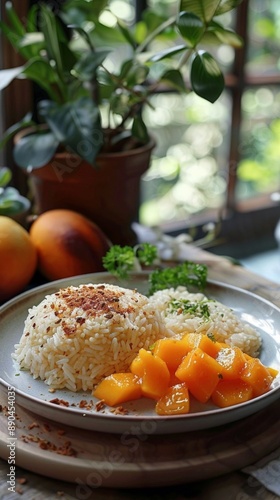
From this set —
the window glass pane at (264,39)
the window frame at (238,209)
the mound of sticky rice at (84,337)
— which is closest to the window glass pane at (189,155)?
the window frame at (238,209)

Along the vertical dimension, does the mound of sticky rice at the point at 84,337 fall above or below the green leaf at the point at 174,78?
below

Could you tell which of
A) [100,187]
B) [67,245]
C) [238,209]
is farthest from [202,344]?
[238,209]

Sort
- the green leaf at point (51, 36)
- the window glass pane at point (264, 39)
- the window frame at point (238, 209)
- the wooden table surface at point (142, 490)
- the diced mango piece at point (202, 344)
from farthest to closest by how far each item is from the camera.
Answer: the window glass pane at point (264, 39), the window frame at point (238, 209), the green leaf at point (51, 36), the diced mango piece at point (202, 344), the wooden table surface at point (142, 490)

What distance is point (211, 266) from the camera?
1.44 metres

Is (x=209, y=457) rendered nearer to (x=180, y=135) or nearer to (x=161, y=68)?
(x=161, y=68)

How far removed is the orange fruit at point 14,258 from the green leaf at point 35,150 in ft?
0.45

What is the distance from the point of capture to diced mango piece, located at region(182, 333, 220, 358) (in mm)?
938

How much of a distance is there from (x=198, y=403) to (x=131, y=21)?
1091mm

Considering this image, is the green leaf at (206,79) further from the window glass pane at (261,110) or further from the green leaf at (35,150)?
the window glass pane at (261,110)

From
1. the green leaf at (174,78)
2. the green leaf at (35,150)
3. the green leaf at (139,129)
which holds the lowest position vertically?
the green leaf at (35,150)

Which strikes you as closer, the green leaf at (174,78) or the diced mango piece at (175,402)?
the diced mango piece at (175,402)

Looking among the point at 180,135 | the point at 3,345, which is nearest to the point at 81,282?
the point at 3,345

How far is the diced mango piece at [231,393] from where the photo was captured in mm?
894

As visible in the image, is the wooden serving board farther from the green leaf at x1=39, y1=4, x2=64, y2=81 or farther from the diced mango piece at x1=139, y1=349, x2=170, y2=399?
the green leaf at x1=39, y1=4, x2=64, y2=81
